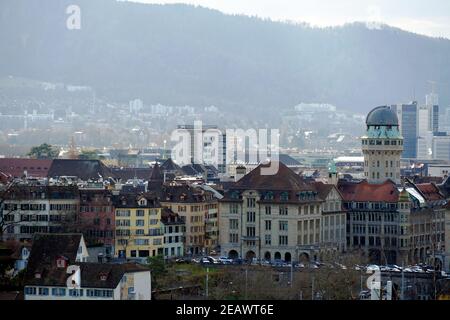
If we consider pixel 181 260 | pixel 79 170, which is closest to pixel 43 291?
pixel 181 260

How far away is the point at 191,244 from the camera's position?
4000 cm

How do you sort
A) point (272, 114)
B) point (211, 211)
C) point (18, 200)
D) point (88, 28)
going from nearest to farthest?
point (18, 200)
point (211, 211)
point (272, 114)
point (88, 28)

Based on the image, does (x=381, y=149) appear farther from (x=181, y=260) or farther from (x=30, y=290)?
(x=30, y=290)

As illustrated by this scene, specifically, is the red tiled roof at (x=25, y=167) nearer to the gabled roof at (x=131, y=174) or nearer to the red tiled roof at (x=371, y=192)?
the gabled roof at (x=131, y=174)

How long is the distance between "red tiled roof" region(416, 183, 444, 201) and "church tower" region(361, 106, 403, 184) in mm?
899

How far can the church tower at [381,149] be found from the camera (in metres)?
46.2

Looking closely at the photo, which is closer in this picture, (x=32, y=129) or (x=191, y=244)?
(x=191, y=244)

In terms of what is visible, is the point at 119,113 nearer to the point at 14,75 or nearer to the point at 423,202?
the point at 14,75

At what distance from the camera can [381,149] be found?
4628 cm

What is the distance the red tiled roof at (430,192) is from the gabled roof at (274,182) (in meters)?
4.73

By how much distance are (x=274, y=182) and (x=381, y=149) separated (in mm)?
7860


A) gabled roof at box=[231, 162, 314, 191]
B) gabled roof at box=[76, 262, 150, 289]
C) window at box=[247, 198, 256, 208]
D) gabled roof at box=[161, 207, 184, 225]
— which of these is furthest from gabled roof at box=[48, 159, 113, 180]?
gabled roof at box=[76, 262, 150, 289]
